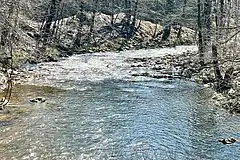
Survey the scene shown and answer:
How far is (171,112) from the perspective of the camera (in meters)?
18.9

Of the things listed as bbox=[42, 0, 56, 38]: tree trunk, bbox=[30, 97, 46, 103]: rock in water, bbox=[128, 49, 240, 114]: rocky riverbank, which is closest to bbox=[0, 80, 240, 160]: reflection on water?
bbox=[30, 97, 46, 103]: rock in water

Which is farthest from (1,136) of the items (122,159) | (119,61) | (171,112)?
(119,61)

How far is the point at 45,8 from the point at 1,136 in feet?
109

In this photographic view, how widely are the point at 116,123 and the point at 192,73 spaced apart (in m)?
14.1

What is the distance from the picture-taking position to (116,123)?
54.4 feet

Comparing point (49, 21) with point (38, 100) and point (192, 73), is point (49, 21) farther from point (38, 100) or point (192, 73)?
point (38, 100)

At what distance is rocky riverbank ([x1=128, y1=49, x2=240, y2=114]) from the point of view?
19766mm

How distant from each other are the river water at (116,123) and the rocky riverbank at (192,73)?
0.69 meters

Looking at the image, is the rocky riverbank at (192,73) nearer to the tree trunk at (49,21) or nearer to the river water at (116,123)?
the river water at (116,123)

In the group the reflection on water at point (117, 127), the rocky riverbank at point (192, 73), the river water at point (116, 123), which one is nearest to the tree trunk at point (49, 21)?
the rocky riverbank at point (192, 73)

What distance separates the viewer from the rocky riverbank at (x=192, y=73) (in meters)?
19.8

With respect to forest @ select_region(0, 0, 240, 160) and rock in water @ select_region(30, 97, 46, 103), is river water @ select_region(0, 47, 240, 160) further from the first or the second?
rock in water @ select_region(30, 97, 46, 103)

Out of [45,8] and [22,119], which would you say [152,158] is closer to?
[22,119]

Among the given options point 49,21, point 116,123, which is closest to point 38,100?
point 116,123
